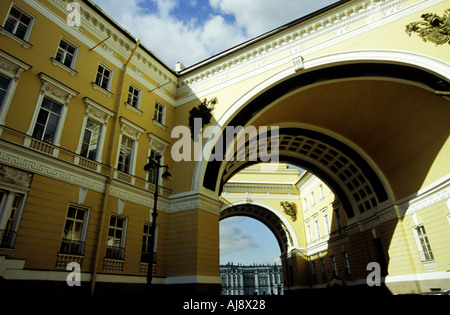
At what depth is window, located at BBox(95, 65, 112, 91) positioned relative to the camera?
14.8m

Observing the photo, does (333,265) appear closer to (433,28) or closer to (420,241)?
(420,241)

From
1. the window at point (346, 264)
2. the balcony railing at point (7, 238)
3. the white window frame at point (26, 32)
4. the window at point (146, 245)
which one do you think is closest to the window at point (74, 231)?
the balcony railing at point (7, 238)

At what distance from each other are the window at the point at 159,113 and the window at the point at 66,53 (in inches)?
222

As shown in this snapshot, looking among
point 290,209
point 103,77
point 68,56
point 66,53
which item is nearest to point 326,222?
point 290,209

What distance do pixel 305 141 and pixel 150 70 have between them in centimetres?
1308

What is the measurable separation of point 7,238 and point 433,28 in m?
19.9

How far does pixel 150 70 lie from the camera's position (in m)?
18.1

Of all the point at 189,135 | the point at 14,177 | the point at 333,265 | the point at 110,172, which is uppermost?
the point at 189,135

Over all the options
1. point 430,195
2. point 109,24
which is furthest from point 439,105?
point 109,24

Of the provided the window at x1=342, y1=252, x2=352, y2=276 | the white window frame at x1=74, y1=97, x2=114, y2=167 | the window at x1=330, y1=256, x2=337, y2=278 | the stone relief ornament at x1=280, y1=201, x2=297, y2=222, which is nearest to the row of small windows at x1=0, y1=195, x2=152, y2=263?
the white window frame at x1=74, y1=97, x2=114, y2=167

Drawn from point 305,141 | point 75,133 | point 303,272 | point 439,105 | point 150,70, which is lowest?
point 303,272

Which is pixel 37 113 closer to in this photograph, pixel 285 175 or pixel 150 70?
pixel 150 70

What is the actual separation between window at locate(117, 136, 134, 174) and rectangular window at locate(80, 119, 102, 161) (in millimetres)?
1459

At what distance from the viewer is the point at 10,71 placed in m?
10.9
